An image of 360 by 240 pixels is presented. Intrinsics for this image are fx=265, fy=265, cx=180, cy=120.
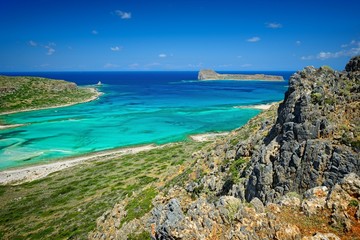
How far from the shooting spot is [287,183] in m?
18.8

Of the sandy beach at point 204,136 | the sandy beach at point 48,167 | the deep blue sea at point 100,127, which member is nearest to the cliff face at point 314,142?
the sandy beach at point 48,167

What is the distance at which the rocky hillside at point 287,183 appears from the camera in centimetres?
1266

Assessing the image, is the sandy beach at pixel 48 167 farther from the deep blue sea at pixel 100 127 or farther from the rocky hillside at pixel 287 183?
the rocky hillside at pixel 287 183

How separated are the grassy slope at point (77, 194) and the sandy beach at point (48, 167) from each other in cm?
409

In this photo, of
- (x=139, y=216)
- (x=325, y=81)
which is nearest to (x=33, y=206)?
(x=139, y=216)

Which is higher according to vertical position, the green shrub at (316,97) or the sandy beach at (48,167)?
the green shrub at (316,97)

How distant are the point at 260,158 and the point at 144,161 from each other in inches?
1840

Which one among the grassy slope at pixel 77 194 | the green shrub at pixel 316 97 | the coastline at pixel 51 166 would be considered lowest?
the coastline at pixel 51 166

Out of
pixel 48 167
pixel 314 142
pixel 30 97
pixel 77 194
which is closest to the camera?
pixel 314 142

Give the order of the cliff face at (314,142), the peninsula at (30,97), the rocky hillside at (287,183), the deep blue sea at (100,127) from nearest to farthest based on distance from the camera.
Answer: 1. the rocky hillside at (287,183)
2. the cliff face at (314,142)
3. the deep blue sea at (100,127)
4. the peninsula at (30,97)

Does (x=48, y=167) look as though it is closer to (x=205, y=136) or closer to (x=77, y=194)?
(x=77, y=194)

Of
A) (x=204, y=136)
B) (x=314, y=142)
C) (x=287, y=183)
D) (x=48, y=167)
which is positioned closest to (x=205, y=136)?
(x=204, y=136)

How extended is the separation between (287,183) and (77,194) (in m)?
→ 40.3

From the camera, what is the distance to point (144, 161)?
214 feet
